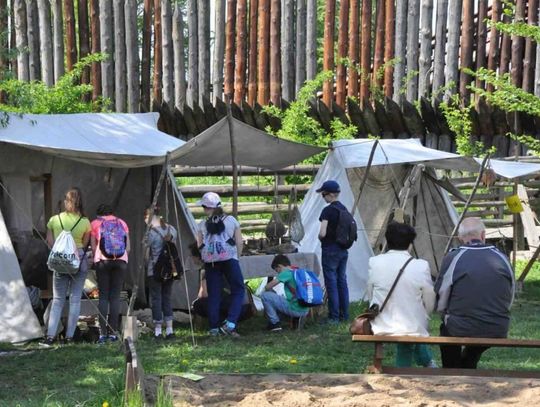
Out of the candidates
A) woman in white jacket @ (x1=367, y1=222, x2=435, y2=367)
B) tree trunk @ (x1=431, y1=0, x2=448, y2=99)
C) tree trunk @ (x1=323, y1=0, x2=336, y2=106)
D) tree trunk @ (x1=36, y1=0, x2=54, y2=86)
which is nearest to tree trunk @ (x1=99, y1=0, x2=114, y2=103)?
tree trunk @ (x1=36, y1=0, x2=54, y2=86)

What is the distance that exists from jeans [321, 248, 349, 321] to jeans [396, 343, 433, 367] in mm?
3665

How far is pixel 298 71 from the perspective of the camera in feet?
62.8

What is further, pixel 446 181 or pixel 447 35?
pixel 447 35

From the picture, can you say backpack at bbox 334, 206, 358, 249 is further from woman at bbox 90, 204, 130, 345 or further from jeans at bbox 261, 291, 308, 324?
woman at bbox 90, 204, 130, 345

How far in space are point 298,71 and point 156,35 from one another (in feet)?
9.63

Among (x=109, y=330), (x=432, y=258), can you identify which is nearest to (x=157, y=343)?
(x=109, y=330)

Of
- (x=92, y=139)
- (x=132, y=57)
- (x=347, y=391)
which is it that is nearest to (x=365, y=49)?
(x=132, y=57)

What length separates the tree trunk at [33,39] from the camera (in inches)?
804

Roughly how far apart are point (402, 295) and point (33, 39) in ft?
47.4

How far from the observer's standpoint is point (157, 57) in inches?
800

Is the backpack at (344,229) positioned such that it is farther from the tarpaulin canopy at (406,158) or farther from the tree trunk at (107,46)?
the tree trunk at (107,46)

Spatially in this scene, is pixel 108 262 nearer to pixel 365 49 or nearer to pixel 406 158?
pixel 406 158

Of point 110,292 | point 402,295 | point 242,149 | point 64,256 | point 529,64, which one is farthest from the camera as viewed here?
point 529,64

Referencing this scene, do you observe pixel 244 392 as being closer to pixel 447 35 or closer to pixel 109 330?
pixel 109 330
